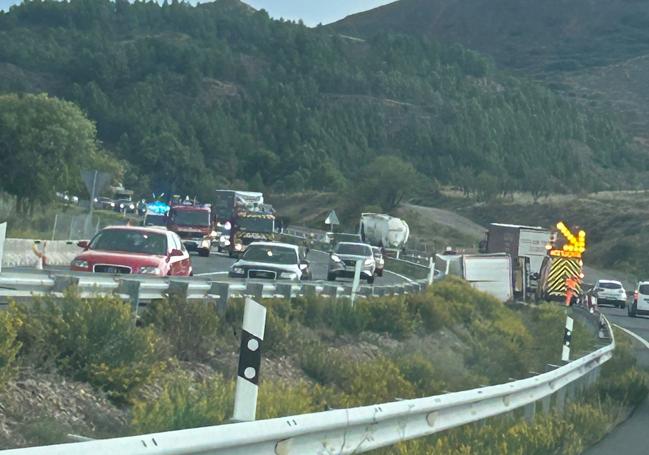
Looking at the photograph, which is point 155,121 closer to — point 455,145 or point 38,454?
point 455,145

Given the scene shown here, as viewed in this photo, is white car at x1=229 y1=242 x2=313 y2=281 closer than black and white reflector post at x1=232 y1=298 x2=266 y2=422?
No

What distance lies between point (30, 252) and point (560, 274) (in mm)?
19190

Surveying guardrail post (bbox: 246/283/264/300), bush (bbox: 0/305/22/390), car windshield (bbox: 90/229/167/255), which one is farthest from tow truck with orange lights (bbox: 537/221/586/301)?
bush (bbox: 0/305/22/390)

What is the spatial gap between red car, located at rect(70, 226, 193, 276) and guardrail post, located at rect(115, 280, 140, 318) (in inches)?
282

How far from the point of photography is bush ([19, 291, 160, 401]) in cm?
1238

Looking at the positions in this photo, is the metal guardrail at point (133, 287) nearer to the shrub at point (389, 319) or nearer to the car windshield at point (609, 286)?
the shrub at point (389, 319)

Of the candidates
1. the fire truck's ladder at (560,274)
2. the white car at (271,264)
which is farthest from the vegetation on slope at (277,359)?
the fire truck's ladder at (560,274)

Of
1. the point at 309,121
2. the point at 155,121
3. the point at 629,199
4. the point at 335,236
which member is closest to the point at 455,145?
the point at 309,121

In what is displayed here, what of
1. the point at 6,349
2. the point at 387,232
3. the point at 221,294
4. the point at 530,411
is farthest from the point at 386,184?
the point at 6,349

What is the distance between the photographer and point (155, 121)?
195 m

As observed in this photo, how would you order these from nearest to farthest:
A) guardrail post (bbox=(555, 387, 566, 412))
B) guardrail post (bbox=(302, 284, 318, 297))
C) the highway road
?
guardrail post (bbox=(555, 387, 566, 412)), guardrail post (bbox=(302, 284, 318, 297)), the highway road

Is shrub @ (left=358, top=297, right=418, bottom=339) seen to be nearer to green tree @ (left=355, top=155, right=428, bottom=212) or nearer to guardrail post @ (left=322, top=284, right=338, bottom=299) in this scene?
guardrail post @ (left=322, top=284, right=338, bottom=299)

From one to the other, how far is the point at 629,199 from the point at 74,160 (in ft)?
237

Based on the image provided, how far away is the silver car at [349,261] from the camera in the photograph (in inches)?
1822
